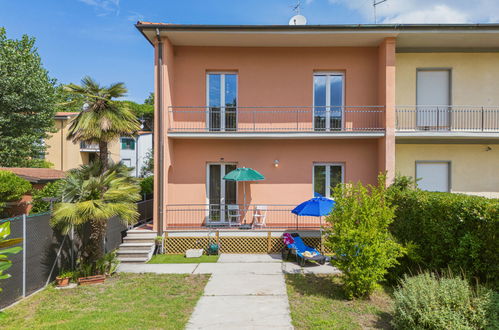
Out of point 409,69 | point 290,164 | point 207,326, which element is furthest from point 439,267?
point 409,69

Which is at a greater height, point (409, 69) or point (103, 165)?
point (409, 69)

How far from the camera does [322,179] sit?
11289mm

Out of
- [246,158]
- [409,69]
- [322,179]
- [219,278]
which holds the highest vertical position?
[409,69]

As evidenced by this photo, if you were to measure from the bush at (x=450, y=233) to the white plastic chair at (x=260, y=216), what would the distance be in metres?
4.74

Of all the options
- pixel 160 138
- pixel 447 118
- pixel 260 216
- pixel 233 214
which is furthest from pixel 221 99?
pixel 447 118

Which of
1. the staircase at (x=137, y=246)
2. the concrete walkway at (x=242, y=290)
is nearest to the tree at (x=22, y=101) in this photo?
the staircase at (x=137, y=246)

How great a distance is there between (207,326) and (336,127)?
8740 millimetres

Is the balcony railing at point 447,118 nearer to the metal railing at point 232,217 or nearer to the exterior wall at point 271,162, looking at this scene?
the exterior wall at point 271,162

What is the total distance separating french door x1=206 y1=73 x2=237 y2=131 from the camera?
442 inches

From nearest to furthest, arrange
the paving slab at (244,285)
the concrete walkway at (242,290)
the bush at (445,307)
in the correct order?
the bush at (445,307) < the concrete walkway at (242,290) < the paving slab at (244,285)

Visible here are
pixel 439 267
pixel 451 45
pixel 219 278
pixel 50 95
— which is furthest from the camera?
pixel 50 95

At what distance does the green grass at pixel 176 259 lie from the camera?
905 centimetres

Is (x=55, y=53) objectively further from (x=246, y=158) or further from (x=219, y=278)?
(x=219, y=278)

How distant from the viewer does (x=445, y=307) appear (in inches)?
181
